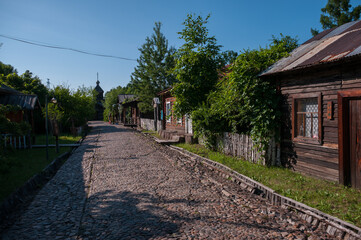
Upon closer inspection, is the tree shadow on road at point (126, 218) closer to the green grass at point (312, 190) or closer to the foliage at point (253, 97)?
the green grass at point (312, 190)

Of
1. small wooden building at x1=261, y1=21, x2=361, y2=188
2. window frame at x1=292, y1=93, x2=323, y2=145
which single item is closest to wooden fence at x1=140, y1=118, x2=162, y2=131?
small wooden building at x1=261, y1=21, x2=361, y2=188

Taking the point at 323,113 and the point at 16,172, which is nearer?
the point at 323,113

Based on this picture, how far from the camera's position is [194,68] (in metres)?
12.8

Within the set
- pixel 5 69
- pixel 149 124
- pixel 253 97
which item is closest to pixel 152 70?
pixel 149 124

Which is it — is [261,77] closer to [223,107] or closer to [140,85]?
[223,107]

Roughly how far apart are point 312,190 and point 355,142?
1468mm

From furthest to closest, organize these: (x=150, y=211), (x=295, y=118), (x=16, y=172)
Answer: (x=295, y=118) < (x=16, y=172) < (x=150, y=211)

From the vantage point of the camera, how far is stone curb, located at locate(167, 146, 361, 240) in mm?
3653

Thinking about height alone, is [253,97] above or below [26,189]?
above

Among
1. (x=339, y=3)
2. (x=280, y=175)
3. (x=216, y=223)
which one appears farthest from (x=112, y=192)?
(x=339, y=3)

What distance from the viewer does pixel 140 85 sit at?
2741 cm

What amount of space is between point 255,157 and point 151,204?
4.79 metres

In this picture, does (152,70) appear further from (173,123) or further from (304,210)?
(304,210)

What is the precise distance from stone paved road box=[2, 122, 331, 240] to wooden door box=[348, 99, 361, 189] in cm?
222
